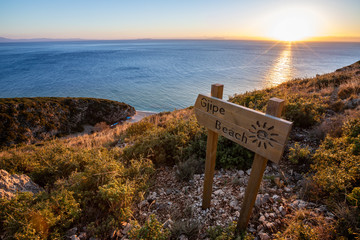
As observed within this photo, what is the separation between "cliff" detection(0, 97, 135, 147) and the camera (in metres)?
21.2

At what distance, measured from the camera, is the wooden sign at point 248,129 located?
73.8 inches

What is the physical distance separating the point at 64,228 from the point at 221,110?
313 cm

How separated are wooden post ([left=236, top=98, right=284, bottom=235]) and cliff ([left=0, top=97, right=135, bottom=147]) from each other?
2517 centimetres

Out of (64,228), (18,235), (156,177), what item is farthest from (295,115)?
(18,235)

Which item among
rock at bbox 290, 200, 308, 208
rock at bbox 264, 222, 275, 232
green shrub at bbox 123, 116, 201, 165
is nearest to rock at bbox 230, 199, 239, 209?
rock at bbox 264, 222, 275, 232

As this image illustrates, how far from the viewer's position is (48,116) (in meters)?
24.4

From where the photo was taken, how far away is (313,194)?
9.94ft

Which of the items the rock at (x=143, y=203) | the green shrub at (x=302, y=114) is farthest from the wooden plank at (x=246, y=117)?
the green shrub at (x=302, y=114)

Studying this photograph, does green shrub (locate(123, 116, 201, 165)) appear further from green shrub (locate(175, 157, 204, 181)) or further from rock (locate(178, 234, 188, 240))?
rock (locate(178, 234, 188, 240))

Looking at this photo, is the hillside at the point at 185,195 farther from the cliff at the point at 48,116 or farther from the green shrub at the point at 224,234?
the cliff at the point at 48,116

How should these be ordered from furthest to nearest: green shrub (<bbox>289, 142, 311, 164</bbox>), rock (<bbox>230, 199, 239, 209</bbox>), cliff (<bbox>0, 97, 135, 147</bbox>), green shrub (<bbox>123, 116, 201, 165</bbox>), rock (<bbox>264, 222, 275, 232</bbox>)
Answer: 1. cliff (<bbox>0, 97, 135, 147</bbox>)
2. green shrub (<bbox>123, 116, 201, 165</bbox>)
3. green shrub (<bbox>289, 142, 311, 164</bbox>)
4. rock (<bbox>230, 199, 239, 209</bbox>)
5. rock (<bbox>264, 222, 275, 232</bbox>)

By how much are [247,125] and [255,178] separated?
2.44 ft

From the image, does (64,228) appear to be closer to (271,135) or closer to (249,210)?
(249,210)

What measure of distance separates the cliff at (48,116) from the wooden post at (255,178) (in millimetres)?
25171
